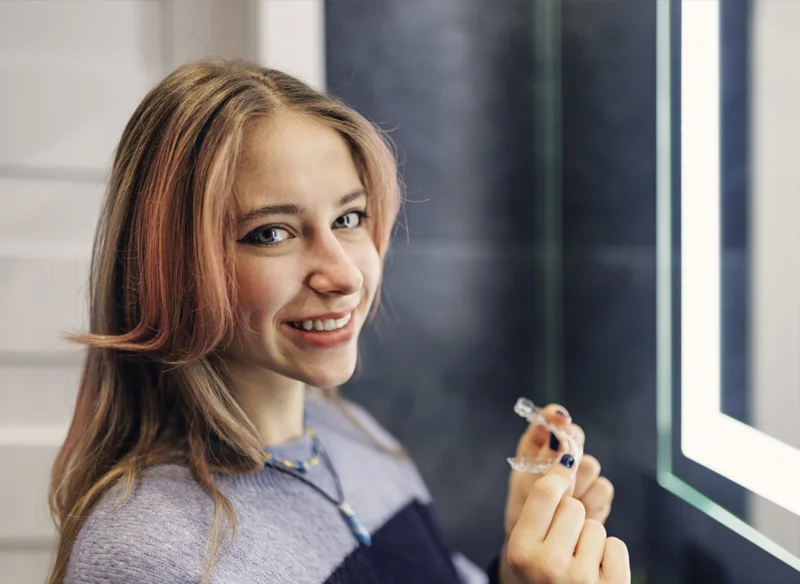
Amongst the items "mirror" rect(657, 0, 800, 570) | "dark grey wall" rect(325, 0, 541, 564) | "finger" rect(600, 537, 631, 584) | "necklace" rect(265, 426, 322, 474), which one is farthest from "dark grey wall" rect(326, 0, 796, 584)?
"finger" rect(600, 537, 631, 584)

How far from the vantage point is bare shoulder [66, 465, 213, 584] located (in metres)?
0.71

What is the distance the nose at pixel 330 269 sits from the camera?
0.81m

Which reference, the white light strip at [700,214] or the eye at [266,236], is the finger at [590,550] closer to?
the white light strip at [700,214]

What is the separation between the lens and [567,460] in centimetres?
79

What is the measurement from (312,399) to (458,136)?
0.53 meters

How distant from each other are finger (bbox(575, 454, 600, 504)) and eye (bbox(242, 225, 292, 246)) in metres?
0.44

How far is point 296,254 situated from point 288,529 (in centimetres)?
31

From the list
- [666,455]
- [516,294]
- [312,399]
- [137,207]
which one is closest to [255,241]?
[137,207]

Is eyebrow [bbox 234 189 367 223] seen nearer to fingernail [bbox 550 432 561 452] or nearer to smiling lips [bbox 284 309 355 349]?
smiling lips [bbox 284 309 355 349]

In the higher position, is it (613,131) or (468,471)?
(613,131)

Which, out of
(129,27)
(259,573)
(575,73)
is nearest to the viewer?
(259,573)

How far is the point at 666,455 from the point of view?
0.95 metres

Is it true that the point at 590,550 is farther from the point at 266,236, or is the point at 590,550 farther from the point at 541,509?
the point at 266,236

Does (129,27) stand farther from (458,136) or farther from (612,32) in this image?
(612,32)
